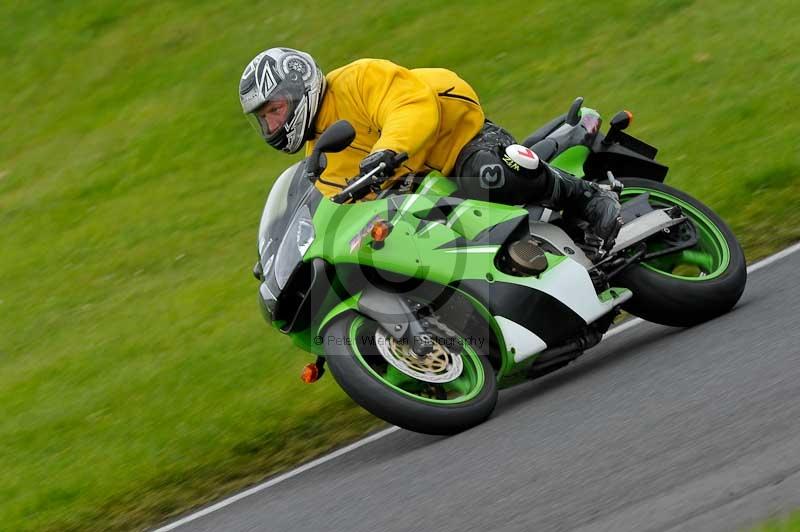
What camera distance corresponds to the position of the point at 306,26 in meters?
18.5

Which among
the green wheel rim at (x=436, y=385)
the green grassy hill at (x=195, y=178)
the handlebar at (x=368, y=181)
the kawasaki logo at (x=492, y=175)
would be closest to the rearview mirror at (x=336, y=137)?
the handlebar at (x=368, y=181)

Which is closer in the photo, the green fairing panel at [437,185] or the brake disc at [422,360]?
the brake disc at [422,360]

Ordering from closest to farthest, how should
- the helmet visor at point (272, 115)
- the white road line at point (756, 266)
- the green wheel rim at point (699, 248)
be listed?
the helmet visor at point (272, 115) → the green wheel rim at point (699, 248) → the white road line at point (756, 266)

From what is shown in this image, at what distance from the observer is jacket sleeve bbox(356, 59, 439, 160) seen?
247 inches

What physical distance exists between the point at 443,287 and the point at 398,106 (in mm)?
940

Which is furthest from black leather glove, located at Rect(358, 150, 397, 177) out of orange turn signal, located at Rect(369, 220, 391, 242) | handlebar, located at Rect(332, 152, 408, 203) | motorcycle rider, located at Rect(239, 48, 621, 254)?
orange turn signal, located at Rect(369, 220, 391, 242)

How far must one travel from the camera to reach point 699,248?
23.2 ft

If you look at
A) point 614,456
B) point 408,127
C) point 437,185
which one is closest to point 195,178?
Answer: point 437,185

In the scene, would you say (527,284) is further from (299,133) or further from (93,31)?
(93,31)

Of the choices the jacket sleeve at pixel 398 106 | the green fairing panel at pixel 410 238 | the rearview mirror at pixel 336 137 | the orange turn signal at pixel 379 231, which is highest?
the rearview mirror at pixel 336 137

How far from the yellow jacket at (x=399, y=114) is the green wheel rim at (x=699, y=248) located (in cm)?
115

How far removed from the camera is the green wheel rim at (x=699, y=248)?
695 centimetres

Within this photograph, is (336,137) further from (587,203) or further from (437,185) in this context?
(587,203)

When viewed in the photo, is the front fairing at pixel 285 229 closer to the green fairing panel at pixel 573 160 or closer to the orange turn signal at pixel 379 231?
the orange turn signal at pixel 379 231
